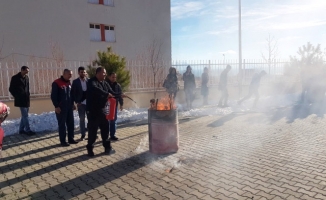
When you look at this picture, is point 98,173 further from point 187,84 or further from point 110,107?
point 187,84

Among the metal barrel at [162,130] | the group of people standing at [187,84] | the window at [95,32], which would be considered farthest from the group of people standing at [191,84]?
the window at [95,32]

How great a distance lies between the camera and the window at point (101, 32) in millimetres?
19198

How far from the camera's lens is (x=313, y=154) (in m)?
5.09

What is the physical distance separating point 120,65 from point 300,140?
6261 mm

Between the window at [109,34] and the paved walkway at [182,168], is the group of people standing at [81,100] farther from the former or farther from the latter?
the window at [109,34]

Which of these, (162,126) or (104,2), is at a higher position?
(104,2)

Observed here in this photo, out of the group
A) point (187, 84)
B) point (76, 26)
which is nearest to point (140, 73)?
point (187, 84)

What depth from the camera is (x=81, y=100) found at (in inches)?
246

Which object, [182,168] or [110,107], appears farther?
[110,107]

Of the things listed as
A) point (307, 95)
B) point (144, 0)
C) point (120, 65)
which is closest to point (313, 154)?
point (120, 65)

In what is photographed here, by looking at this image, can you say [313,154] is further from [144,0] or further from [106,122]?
[144,0]

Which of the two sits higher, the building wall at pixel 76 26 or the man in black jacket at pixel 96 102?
the building wall at pixel 76 26

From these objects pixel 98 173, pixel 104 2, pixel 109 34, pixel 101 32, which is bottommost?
pixel 98 173

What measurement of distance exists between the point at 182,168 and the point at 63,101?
3.19 meters
